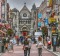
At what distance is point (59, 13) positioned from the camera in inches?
2368

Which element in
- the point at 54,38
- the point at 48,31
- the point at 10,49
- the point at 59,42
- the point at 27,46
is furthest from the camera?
the point at 48,31

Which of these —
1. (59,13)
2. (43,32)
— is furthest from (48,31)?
(59,13)

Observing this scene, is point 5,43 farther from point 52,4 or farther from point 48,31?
point 48,31

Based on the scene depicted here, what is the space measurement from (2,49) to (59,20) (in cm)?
2221

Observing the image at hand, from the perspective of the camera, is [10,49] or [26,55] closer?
[26,55]

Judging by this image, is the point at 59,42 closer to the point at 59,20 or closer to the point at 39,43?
the point at 59,20

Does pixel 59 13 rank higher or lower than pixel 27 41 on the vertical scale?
higher

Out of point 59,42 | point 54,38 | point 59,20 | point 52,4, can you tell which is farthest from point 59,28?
point 54,38

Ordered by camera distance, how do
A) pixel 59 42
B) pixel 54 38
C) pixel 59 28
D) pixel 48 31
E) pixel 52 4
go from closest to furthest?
1. pixel 54 38
2. pixel 59 42
3. pixel 59 28
4. pixel 52 4
5. pixel 48 31

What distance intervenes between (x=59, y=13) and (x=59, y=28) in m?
4.76

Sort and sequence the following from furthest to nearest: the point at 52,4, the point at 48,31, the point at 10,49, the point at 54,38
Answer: the point at 48,31, the point at 52,4, the point at 54,38, the point at 10,49

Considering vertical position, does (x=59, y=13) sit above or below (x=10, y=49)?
above

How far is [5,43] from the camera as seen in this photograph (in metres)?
38.8

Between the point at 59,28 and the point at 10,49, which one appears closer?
the point at 10,49
